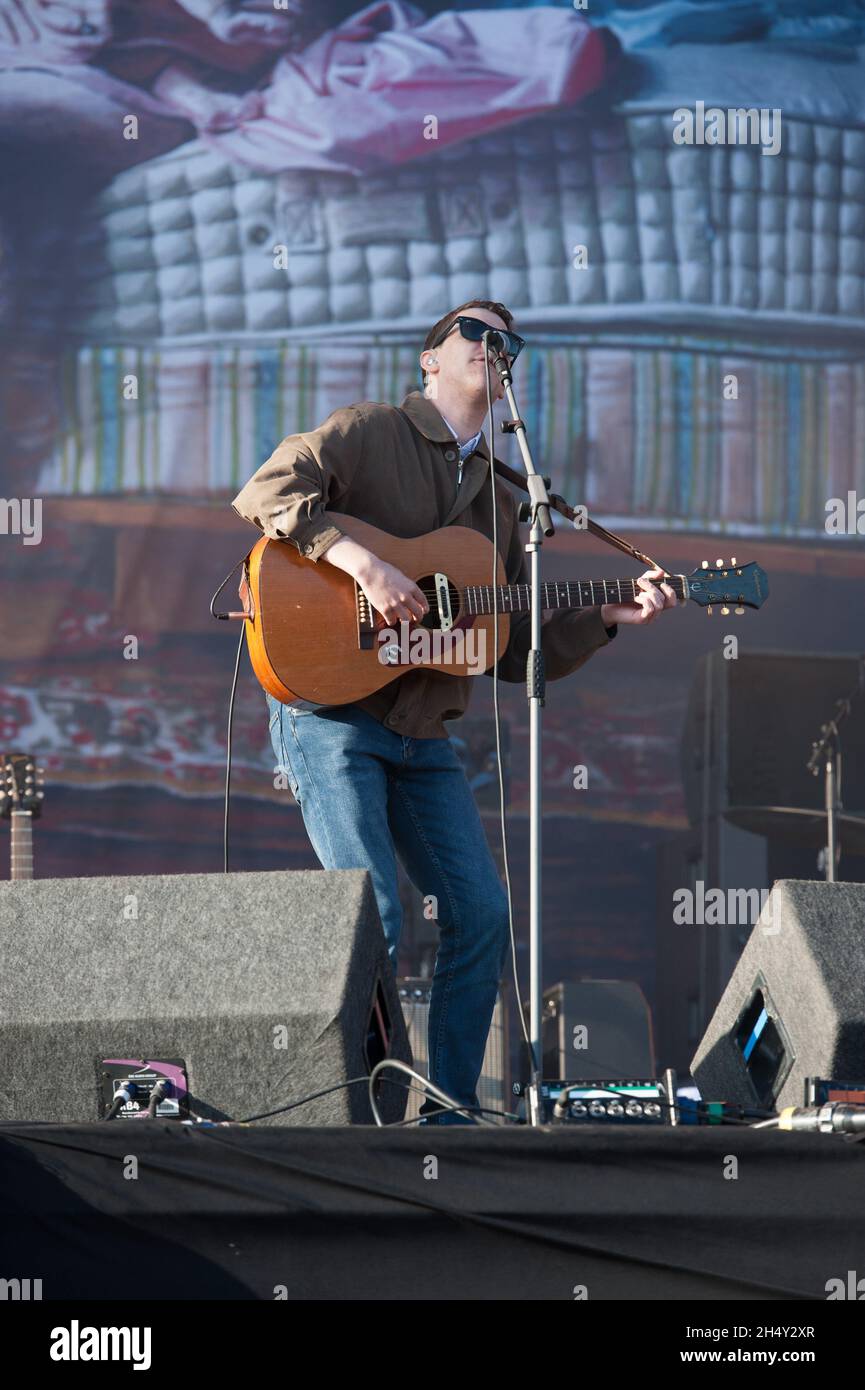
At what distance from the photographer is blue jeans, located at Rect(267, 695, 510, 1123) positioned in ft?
11.2

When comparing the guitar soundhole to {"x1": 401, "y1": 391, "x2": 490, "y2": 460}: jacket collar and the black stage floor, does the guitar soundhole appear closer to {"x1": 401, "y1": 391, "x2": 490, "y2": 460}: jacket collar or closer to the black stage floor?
{"x1": 401, "y1": 391, "x2": 490, "y2": 460}: jacket collar

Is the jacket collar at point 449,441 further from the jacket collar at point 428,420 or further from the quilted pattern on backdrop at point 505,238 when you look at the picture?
the quilted pattern on backdrop at point 505,238

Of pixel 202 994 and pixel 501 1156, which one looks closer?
pixel 501 1156

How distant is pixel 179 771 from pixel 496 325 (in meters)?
3.04

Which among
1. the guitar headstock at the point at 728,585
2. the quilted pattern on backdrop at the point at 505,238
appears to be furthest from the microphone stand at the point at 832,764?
the guitar headstock at the point at 728,585

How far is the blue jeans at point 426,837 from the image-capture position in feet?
11.2

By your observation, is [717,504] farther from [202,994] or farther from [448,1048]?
[202,994]

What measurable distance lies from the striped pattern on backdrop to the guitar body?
3018 millimetres

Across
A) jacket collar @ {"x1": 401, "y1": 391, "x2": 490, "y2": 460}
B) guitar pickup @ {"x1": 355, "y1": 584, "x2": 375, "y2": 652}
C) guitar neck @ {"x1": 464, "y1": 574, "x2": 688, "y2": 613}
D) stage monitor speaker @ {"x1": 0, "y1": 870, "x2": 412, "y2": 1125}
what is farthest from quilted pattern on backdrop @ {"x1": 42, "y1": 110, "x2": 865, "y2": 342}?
stage monitor speaker @ {"x1": 0, "y1": 870, "x2": 412, "y2": 1125}

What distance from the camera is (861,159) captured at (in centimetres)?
692

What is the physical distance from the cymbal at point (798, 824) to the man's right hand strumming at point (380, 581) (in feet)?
9.61

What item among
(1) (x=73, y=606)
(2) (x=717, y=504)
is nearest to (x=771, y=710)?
(2) (x=717, y=504)

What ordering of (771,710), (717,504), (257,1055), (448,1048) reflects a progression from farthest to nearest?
1. (717,504)
2. (771,710)
3. (448,1048)
4. (257,1055)
